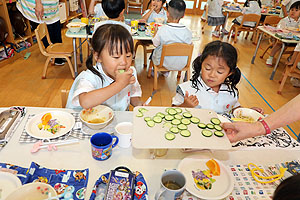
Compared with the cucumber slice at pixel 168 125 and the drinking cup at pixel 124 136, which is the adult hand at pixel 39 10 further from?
the cucumber slice at pixel 168 125

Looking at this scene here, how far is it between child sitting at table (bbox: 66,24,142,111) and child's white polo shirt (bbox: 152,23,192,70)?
1.61m

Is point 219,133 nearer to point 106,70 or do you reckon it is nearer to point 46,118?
point 106,70

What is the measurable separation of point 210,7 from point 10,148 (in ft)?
19.3

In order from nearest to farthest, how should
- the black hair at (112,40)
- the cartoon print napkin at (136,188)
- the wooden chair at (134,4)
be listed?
the cartoon print napkin at (136,188) < the black hair at (112,40) < the wooden chair at (134,4)

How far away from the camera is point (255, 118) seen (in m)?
1.32

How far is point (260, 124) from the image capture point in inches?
42.2

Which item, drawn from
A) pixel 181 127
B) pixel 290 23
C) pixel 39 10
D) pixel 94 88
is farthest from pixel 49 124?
pixel 290 23

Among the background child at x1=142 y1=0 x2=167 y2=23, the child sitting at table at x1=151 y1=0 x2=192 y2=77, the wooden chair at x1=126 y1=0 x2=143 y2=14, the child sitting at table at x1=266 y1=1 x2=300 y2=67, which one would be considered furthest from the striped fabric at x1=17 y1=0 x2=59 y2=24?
the wooden chair at x1=126 y1=0 x2=143 y2=14

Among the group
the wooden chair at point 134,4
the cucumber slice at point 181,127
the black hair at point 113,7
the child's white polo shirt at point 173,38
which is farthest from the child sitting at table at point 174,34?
the wooden chair at point 134,4

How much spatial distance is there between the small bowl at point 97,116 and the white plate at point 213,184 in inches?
17.4

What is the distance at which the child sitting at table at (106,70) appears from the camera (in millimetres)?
1100

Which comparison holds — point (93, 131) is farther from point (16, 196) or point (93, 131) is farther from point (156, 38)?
point (156, 38)

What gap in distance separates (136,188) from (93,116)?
51cm

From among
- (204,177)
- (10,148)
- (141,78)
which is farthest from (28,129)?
(141,78)
